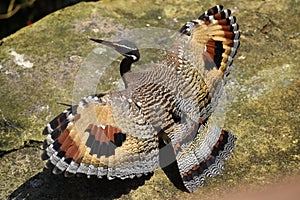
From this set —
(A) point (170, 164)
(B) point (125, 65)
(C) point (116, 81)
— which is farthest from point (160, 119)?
(C) point (116, 81)

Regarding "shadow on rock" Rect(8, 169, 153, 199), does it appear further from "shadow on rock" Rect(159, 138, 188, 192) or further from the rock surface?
"shadow on rock" Rect(159, 138, 188, 192)

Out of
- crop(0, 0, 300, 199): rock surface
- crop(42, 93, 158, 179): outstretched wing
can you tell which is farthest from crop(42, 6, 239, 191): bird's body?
crop(0, 0, 300, 199): rock surface

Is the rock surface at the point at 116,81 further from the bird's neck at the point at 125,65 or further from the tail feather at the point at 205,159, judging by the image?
the bird's neck at the point at 125,65

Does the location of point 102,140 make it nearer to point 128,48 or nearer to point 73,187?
point 73,187

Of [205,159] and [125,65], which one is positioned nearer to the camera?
[205,159]

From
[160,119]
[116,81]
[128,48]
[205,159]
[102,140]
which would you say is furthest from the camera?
[116,81]

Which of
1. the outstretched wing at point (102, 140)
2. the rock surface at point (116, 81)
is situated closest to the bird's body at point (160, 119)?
Answer: the outstretched wing at point (102, 140)

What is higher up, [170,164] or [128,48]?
[128,48]

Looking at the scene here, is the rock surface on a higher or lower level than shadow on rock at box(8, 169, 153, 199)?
higher
